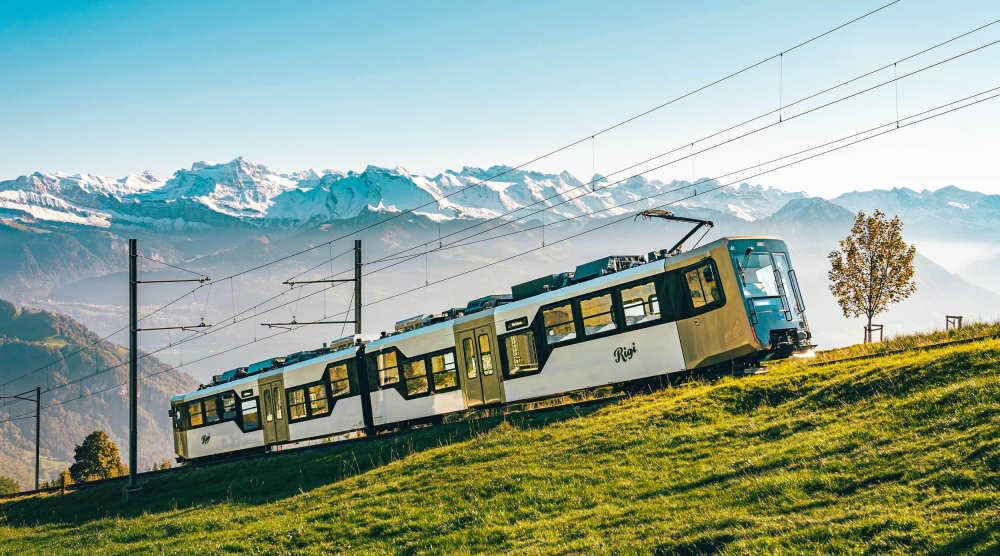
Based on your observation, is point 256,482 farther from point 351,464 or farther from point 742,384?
point 742,384

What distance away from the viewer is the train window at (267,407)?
32625 millimetres

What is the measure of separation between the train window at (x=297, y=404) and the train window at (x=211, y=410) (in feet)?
19.0

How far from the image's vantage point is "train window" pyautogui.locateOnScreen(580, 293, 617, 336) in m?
21.6

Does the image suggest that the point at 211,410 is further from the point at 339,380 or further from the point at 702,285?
the point at 702,285

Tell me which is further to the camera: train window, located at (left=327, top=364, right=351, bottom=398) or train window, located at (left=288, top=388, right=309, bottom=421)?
train window, located at (left=288, top=388, right=309, bottom=421)

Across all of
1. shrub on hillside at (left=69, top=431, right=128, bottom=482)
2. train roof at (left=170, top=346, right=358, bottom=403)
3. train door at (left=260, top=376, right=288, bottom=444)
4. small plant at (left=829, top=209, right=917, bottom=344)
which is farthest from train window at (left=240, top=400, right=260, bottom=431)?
shrub on hillside at (left=69, top=431, right=128, bottom=482)

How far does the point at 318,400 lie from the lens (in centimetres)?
3022

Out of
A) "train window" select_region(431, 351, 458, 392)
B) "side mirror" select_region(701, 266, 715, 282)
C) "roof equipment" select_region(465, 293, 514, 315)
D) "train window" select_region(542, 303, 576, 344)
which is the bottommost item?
"train window" select_region(431, 351, 458, 392)

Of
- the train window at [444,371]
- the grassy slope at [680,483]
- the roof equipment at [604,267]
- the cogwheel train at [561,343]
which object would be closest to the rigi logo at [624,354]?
the cogwheel train at [561,343]

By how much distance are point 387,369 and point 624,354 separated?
32.5 ft

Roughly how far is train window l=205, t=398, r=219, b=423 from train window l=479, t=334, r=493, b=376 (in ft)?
54.1

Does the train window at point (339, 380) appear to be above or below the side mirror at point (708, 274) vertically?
below

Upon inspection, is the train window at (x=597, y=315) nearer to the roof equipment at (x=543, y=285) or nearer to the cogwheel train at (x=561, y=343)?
the cogwheel train at (x=561, y=343)

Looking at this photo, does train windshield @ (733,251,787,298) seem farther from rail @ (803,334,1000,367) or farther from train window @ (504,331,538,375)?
train window @ (504,331,538,375)
